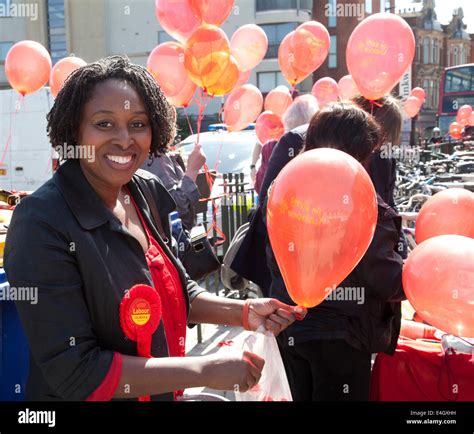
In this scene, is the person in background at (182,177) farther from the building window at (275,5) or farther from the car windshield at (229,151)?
the building window at (275,5)

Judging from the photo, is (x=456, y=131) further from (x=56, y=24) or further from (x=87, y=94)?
(x=56, y=24)

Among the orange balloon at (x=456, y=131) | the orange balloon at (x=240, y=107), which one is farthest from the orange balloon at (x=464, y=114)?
the orange balloon at (x=240, y=107)

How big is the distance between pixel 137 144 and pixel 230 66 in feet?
12.4

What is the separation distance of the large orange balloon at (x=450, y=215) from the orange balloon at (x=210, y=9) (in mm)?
3127

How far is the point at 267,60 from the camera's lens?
Result: 2875 cm

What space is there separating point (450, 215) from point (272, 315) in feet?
3.97

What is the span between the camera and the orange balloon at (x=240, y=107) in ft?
23.3

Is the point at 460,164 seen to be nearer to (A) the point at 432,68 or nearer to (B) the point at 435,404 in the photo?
(B) the point at 435,404

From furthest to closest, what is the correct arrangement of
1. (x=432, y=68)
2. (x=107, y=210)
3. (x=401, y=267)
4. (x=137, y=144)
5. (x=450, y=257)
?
(x=432, y=68) → (x=401, y=267) → (x=450, y=257) → (x=137, y=144) → (x=107, y=210)

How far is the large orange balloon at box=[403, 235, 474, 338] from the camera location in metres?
1.86

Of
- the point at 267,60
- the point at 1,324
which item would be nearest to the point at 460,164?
the point at 1,324

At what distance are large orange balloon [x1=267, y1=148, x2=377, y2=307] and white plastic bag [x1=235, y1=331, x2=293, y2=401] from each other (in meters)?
0.18

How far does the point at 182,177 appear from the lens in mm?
4012

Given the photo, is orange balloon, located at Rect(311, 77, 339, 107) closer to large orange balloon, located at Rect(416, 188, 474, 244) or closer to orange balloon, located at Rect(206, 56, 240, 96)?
orange balloon, located at Rect(206, 56, 240, 96)
